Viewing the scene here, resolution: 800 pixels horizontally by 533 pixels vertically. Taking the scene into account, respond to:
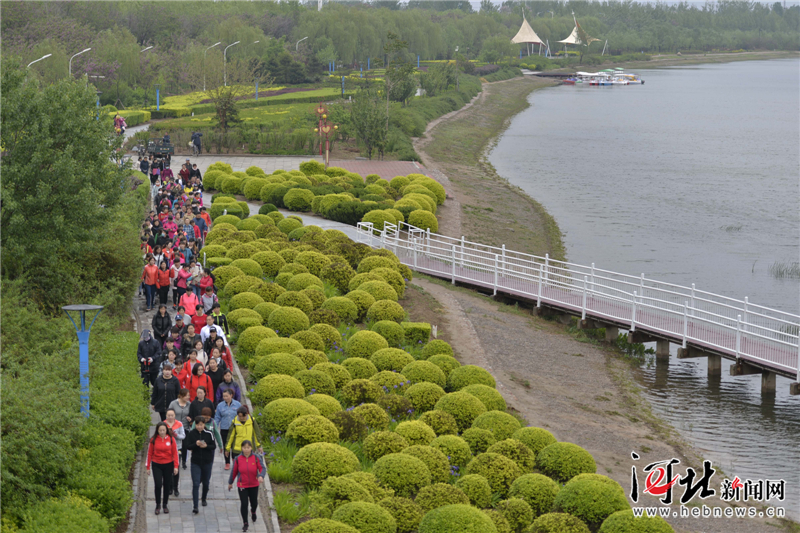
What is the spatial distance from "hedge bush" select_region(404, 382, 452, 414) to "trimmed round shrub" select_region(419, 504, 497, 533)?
469 cm

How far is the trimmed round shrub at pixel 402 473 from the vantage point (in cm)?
1242

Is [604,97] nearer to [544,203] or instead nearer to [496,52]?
[496,52]

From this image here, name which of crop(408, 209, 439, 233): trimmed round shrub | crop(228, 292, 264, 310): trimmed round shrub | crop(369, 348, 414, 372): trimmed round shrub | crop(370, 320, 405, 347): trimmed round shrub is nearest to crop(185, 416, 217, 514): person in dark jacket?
crop(369, 348, 414, 372): trimmed round shrub

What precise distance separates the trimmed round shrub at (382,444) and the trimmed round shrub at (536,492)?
74.2 inches

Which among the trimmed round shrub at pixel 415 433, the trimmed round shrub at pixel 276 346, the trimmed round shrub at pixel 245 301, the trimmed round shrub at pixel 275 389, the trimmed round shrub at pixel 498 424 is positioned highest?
the trimmed round shrub at pixel 245 301

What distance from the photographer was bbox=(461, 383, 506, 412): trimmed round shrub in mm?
16031

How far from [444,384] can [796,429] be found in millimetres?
7810

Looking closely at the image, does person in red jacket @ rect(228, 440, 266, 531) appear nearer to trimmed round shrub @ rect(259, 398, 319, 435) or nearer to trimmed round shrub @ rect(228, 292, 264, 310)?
trimmed round shrub @ rect(259, 398, 319, 435)

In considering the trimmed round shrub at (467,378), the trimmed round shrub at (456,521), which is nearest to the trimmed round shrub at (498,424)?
the trimmed round shrub at (467,378)

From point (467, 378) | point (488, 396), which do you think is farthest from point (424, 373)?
point (488, 396)

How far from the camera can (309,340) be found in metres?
18.0

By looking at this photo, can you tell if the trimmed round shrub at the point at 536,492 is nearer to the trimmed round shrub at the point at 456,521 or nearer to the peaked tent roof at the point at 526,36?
the trimmed round shrub at the point at 456,521

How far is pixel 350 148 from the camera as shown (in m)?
51.8

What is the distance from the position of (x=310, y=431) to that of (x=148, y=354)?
2.82 m
